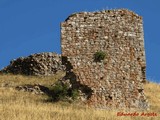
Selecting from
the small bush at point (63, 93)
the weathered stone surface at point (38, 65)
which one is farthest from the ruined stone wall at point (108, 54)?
the weathered stone surface at point (38, 65)

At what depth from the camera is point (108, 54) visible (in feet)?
104

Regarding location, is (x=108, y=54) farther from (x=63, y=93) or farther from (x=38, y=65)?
(x=38, y=65)

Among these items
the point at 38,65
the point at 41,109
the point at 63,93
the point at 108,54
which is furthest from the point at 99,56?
the point at 38,65

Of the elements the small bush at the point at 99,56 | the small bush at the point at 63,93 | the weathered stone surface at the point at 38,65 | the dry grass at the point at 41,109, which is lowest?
the dry grass at the point at 41,109

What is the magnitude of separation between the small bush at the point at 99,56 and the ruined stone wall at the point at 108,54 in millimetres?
155

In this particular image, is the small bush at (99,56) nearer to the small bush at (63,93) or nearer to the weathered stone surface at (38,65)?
the small bush at (63,93)

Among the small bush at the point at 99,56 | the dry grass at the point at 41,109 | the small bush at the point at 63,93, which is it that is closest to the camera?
the dry grass at the point at 41,109

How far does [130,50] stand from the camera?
3203 centimetres

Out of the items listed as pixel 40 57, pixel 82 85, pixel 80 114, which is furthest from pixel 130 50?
pixel 40 57

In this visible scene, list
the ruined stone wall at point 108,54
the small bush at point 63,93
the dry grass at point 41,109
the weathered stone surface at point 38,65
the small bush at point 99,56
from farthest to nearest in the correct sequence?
1. the weathered stone surface at point 38,65
2. the small bush at point 99,56
3. the ruined stone wall at point 108,54
4. the small bush at point 63,93
5. the dry grass at point 41,109

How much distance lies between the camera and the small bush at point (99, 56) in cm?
3145

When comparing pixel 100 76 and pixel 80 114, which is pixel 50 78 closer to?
pixel 100 76

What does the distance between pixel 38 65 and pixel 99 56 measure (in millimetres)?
12417

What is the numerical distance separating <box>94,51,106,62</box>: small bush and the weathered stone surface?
11.3 metres
